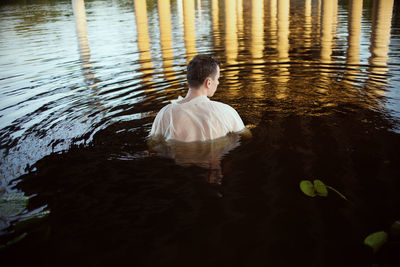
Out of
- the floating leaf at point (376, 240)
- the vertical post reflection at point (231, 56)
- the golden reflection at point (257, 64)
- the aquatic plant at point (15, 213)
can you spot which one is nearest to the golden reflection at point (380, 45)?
the golden reflection at point (257, 64)

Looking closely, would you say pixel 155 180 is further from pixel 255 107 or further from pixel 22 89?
pixel 22 89

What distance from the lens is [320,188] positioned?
3441 millimetres

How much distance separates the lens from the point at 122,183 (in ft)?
12.6

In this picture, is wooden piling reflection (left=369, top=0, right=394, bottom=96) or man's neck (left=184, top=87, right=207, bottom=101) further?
wooden piling reflection (left=369, top=0, right=394, bottom=96)

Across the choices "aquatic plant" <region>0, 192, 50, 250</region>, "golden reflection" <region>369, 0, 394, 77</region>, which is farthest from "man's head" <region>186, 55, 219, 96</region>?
"golden reflection" <region>369, 0, 394, 77</region>

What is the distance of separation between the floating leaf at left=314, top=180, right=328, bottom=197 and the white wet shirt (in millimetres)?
1507

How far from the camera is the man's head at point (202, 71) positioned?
4270 mm

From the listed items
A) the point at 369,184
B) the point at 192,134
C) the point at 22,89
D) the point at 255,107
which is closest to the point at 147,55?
the point at 22,89

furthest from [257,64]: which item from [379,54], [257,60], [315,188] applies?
[315,188]

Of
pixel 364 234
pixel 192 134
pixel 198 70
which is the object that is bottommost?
pixel 364 234

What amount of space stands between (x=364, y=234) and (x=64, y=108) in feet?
18.9

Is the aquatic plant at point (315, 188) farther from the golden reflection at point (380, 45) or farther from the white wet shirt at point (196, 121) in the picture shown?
the golden reflection at point (380, 45)

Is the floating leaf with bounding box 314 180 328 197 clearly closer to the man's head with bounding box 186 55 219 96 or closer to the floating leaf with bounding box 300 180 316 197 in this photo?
the floating leaf with bounding box 300 180 316 197

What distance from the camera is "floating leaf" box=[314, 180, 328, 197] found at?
11.1 ft
